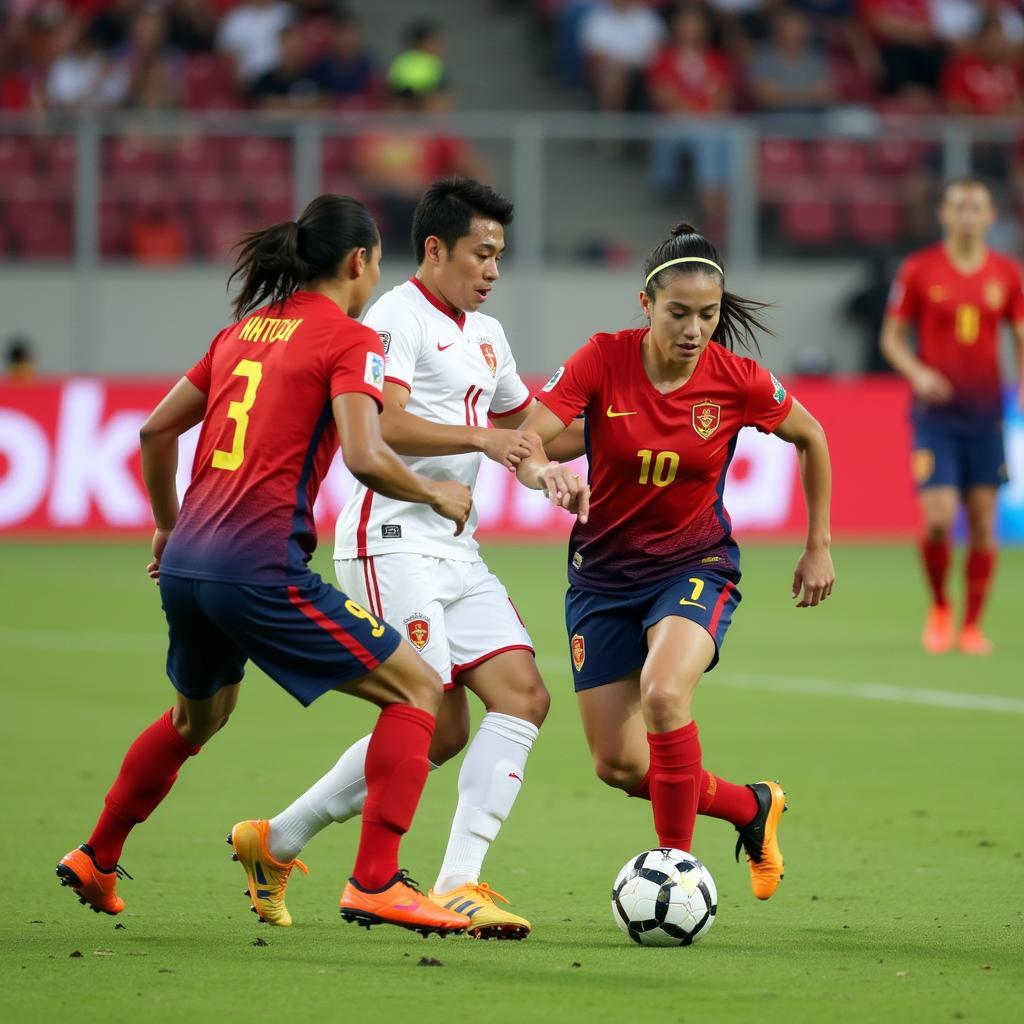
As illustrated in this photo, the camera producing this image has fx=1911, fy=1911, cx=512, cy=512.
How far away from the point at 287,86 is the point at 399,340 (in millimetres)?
15766

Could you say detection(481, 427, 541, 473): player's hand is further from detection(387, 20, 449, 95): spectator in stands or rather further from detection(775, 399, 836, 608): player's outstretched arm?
detection(387, 20, 449, 95): spectator in stands

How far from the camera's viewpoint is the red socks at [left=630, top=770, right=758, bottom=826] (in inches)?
227

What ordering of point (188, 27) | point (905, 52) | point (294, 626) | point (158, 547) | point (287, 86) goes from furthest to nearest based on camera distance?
point (905, 52), point (188, 27), point (287, 86), point (158, 547), point (294, 626)

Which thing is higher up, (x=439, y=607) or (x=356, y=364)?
(x=356, y=364)

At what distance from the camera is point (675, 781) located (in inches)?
209

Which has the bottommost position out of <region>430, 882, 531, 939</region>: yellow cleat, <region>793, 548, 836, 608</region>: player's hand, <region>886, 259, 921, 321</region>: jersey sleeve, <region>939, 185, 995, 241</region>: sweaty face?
<region>430, 882, 531, 939</region>: yellow cleat

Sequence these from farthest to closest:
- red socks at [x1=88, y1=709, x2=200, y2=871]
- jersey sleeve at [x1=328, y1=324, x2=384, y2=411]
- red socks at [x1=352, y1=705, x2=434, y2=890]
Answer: red socks at [x1=88, y1=709, x2=200, y2=871]
red socks at [x1=352, y1=705, x2=434, y2=890]
jersey sleeve at [x1=328, y1=324, x2=384, y2=411]

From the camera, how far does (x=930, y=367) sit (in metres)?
11.5

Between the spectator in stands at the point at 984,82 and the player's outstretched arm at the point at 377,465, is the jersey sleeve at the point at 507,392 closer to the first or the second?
the player's outstretched arm at the point at 377,465

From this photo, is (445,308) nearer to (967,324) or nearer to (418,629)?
(418,629)

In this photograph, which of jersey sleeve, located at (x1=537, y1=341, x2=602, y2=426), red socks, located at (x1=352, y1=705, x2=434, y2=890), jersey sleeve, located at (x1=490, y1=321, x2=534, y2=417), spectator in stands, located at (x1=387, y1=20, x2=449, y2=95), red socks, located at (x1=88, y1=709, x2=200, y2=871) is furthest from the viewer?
spectator in stands, located at (x1=387, y1=20, x2=449, y2=95)

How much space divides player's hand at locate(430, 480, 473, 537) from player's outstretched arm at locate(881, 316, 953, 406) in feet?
21.1

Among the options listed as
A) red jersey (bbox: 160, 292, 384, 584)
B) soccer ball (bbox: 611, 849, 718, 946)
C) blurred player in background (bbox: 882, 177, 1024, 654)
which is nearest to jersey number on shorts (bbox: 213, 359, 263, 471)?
red jersey (bbox: 160, 292, 384, 584)

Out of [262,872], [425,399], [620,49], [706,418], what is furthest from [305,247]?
[620,49]
